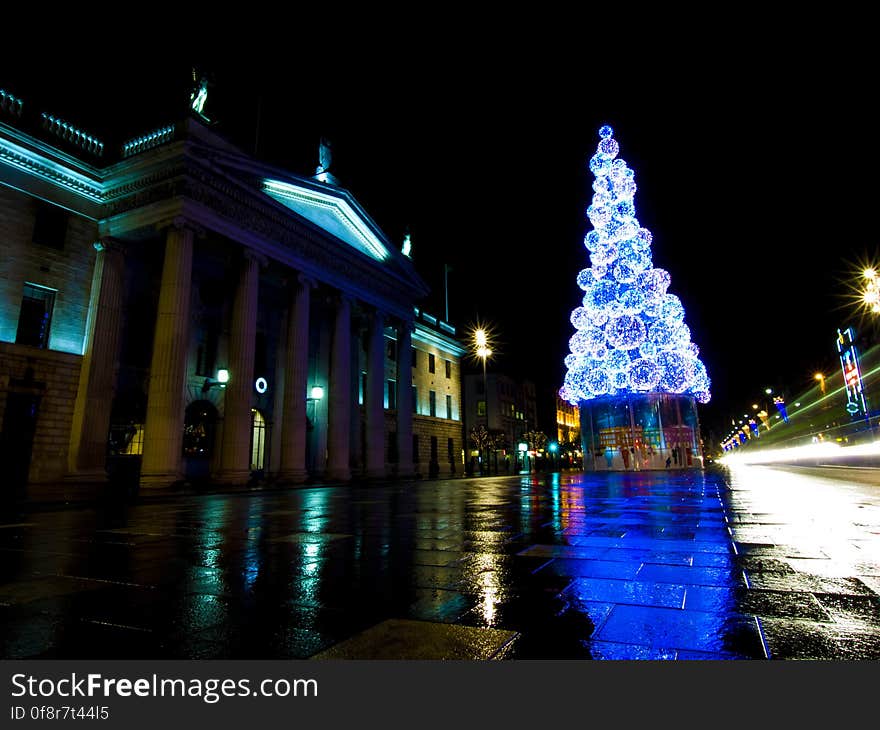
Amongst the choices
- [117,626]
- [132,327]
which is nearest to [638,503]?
[117,626]

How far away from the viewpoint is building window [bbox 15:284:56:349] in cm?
1994

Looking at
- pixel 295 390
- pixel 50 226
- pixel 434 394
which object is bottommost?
pixel 295 390

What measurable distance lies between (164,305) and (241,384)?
15.5 feet

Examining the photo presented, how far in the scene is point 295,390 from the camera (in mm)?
25828

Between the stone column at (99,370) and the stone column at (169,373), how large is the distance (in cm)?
243

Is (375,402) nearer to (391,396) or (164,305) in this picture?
(391,396)

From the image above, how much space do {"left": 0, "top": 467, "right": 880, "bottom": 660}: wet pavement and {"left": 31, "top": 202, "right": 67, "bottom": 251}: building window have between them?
63.7 feet

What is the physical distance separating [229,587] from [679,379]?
2871 centimetres

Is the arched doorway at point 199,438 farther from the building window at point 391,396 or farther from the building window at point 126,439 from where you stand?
the building window at point 391,396

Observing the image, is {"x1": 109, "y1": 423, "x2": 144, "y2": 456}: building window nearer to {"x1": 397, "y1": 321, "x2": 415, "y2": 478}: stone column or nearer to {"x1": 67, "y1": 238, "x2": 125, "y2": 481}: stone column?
{"x1": 67, "y1": 238, "x2": 125, "y2": 481}: stone column

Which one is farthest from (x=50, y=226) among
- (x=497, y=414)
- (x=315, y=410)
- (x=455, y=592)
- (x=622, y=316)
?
(x=497, y=414)

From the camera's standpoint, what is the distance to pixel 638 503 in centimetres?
1028

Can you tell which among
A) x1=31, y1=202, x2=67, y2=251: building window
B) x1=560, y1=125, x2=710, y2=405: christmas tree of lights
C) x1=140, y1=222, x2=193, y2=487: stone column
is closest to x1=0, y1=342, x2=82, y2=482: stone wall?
x1=140, y1=222, x2=193, y2=487: stone column

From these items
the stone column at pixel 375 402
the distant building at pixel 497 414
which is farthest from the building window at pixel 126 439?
the distant building at pixel 497 414
